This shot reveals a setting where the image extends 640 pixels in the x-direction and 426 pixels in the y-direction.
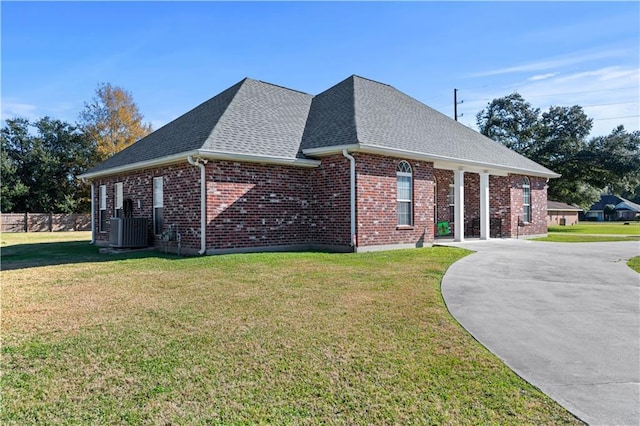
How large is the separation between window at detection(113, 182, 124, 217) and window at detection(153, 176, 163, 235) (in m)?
2.99

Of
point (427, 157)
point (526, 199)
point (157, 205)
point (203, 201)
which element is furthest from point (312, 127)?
point (526, 199)

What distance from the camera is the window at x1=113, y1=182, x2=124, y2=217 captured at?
16297 millimetres

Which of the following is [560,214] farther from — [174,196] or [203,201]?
[203,201]

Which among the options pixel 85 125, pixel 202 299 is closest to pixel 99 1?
pixel 202 299

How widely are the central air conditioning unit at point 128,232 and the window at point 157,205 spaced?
1.15 feet

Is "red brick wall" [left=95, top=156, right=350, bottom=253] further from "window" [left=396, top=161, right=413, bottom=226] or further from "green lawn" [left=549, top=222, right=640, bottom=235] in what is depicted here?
"green lawn" [left=549, top=222, right=640, bottom=235]

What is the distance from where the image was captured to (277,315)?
5578mm

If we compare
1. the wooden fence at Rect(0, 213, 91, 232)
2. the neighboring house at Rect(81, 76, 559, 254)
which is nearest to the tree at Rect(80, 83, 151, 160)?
the wooden fence at Rect(0, 213, 91, 232)

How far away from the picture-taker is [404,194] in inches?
545

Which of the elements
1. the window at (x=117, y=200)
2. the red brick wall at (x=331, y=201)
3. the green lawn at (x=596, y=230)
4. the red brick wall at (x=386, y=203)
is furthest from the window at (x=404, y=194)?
the green lawn at (x=596, y=230)

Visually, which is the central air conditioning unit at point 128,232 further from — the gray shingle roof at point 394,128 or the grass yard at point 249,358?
the gray shingle roof at point 394,128

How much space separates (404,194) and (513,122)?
25.4 meters

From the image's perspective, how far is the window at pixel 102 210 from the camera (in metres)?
17.6

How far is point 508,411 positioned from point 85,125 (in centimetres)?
4393
